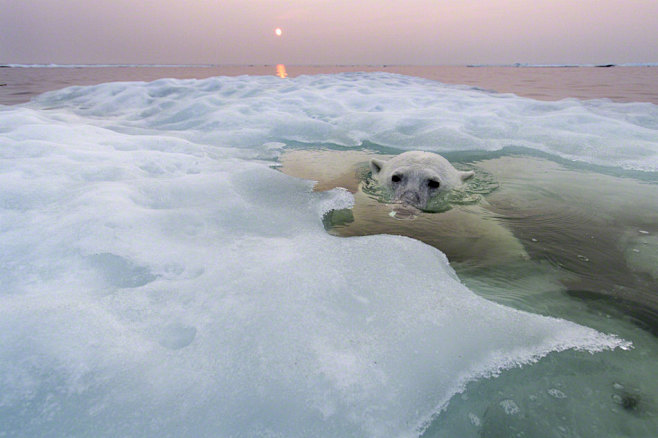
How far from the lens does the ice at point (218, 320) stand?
54.2 inches

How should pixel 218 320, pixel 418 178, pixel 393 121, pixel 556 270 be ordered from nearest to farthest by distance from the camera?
pixel 218 320, pixel 556 270, pixel 418 178, pixel 393 121

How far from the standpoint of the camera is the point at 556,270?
8.65 ft

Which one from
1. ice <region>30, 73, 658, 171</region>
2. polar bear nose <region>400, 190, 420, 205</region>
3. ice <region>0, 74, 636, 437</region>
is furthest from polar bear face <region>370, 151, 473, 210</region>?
ice <region>30, 73, 658, 171</region>

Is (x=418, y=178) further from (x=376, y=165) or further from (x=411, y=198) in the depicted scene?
(x=376, y=165)

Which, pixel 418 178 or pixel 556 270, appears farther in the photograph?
pixel 418 178

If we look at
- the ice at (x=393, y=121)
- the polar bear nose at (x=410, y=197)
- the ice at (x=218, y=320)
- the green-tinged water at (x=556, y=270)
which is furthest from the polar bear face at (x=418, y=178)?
the ice at (x=393, y=121)

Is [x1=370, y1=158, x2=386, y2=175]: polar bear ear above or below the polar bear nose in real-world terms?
above

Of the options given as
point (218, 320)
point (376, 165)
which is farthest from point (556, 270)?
point (376, 165)

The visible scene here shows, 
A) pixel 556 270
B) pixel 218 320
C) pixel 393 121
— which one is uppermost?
pixel 393 121

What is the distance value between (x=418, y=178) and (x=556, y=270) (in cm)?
218

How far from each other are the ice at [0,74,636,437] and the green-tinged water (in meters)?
0.12

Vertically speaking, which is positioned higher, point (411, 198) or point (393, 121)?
point (393, 121)

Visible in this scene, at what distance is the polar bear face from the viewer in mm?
4271

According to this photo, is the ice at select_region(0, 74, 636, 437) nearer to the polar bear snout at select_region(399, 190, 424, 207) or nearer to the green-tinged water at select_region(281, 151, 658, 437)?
the green-tinged water at select_region(281, 151, 658, 437)
